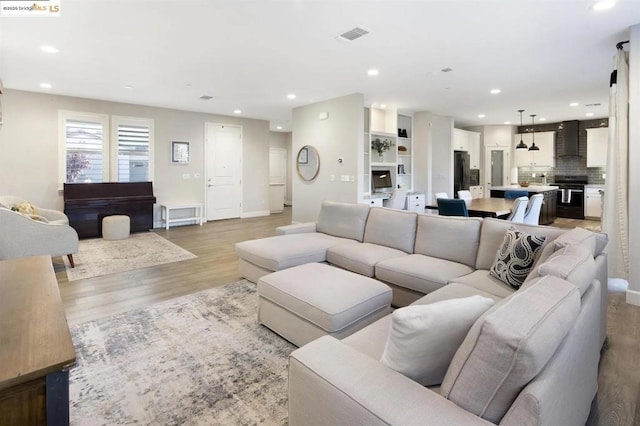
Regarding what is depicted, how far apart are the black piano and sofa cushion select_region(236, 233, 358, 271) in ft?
14.2

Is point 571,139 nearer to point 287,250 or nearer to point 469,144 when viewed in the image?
point 469,144

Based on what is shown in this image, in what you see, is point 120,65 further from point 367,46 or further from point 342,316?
point 342,316

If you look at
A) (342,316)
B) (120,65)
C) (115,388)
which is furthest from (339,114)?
(115,388)

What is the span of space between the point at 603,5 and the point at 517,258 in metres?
2.49

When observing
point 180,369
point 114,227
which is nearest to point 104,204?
point 114,227

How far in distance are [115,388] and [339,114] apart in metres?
5.67

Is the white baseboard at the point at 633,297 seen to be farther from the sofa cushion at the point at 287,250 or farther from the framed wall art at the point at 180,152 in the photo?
the framed wall art at the point at 180,152

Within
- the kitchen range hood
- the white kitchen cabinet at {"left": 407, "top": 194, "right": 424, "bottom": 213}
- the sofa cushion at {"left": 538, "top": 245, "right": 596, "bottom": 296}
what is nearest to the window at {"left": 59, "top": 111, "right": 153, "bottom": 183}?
A: the white kitchen cabinet at {"left": 407, "top": 194, "right": 424, "bottom": 213}

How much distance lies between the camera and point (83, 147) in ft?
22.3

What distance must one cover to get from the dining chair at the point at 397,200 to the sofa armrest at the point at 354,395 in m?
5.63

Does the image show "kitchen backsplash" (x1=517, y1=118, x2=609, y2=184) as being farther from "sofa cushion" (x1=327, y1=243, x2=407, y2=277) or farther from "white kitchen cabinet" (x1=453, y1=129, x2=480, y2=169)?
"sofa cushion" (x1=327, y1=243, x2=407, y2=277)

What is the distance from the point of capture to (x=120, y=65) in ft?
15.4

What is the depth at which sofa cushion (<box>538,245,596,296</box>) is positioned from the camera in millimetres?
1469

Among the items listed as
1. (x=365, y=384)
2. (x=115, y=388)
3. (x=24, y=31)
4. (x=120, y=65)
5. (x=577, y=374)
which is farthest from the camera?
(x=120, y=65)
